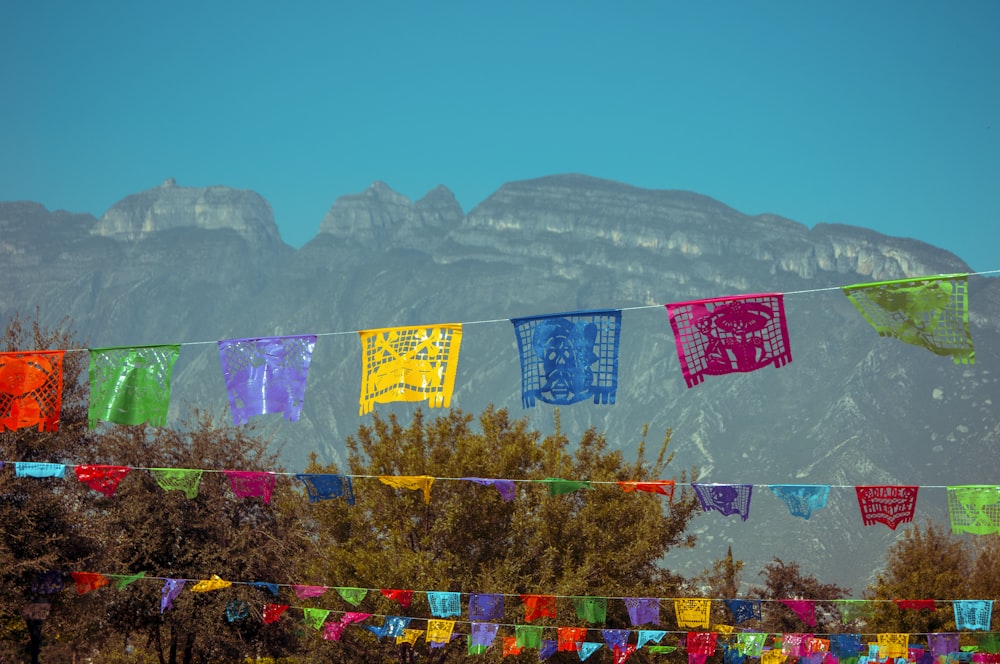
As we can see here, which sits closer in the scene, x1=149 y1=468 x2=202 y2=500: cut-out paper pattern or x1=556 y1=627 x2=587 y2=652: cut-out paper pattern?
x1=149 y1=468 x2=202 y2=500: cut-out paper pattern

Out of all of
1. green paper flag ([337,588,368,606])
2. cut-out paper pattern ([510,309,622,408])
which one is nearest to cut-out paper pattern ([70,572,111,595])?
green paper flag ([337,588,368,606])

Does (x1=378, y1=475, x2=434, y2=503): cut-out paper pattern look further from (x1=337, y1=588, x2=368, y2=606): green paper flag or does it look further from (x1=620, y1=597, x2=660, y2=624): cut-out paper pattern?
(x1=620, y1=597, x2=660, y2=624): cut-out paper pattern

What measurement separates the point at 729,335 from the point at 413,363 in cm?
473

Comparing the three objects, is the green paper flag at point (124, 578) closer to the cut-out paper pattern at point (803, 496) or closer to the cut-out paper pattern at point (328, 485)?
the cut-out paper pattern at point (328, 485)

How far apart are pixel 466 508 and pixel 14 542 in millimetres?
9116

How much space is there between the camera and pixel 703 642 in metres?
24.9

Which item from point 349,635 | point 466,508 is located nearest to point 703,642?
point 466,508

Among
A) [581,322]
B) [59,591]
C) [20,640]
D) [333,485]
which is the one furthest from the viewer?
[20,640]

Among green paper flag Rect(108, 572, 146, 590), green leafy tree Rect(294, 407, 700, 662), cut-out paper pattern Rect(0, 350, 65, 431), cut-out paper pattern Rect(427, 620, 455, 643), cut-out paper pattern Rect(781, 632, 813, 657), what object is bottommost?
cut-out paper pattern Rect(781, 632, 813, 657)

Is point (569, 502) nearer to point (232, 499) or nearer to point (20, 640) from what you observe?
point (232, 499)

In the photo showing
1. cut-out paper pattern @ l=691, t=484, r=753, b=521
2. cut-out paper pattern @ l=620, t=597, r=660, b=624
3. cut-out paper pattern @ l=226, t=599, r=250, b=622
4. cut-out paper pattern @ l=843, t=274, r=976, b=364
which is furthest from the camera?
cut-out paper pattern @ l=226, t=599, r=250, b=622

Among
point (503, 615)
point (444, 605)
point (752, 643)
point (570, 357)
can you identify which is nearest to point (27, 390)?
point (444, 605)

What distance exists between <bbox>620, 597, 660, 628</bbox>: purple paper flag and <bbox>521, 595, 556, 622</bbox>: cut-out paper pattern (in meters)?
1.48

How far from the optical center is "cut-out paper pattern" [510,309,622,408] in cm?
1791
